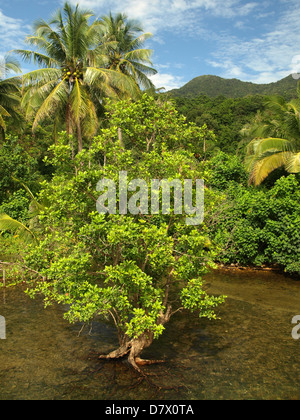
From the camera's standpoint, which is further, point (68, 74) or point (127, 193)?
point (68, 74)

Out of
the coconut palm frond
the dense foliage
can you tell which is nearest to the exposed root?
the coconut palm frond

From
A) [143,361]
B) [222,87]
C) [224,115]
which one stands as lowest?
[143,361]

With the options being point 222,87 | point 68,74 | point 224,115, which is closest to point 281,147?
point 68,74

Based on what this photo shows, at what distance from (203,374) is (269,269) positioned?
8.52 metres

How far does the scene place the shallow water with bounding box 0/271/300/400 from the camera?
19.7 feet

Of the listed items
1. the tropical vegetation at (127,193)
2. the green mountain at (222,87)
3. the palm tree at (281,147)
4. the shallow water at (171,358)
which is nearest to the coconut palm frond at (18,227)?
the tropical vegetation at (127,193)

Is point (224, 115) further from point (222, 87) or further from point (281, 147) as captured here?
point (222, 87)

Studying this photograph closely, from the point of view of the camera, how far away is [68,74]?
1452 cm

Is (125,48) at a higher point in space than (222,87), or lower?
lower

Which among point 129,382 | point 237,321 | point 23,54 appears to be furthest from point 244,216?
point 23,54

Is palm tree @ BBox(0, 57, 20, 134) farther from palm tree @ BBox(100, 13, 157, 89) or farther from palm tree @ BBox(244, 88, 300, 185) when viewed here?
palm tree @ BBox(244, 88, 300, 185)

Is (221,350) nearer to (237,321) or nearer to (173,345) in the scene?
(173,345)

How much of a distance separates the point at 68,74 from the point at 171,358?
12.2 metres

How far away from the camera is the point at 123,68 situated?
19.1 meters
